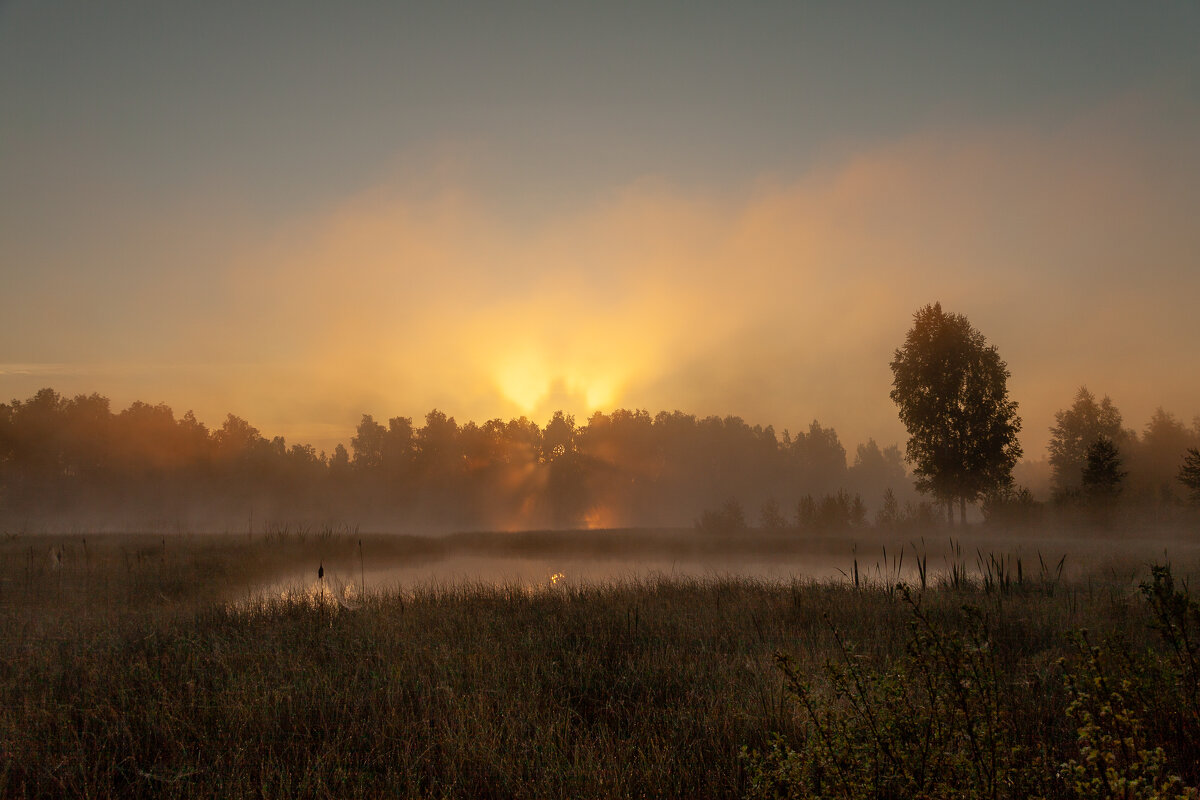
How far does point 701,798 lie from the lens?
12.9 ft

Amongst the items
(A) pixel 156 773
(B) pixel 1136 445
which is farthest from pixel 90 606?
(B) pixel 1136 445

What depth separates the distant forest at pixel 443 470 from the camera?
65.9 meters

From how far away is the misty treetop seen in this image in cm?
7231

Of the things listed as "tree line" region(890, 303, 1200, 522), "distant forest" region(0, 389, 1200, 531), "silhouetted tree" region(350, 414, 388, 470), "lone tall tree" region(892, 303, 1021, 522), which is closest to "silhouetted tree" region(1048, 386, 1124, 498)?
"distant forest" region(0, 389, 1200, 531)

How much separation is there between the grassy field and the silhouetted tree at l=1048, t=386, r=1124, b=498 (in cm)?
5743

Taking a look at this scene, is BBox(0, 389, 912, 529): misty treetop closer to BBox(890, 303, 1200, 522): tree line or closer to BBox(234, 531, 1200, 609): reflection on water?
BBox(234, 531, 1200, 609): reflection on water

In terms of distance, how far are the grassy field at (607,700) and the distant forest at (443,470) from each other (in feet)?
123

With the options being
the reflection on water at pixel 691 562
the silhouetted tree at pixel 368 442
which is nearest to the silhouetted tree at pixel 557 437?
the silhouetted tree at pixel 368 442

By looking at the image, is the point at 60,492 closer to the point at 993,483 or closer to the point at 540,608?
the point at 540,608

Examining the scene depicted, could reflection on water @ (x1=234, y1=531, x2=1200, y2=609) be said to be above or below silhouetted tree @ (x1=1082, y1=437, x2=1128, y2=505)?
below

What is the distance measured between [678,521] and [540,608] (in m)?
92.5

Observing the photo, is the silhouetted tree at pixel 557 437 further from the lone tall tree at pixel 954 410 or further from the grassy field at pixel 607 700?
the grassy field at pixel 607 700

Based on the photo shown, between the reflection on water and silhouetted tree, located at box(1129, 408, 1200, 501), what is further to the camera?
silhouetted tree, located at box(1129, 408, 1200, 501)

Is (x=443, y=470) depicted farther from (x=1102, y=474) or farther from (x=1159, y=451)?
(x=1159, y=451)
